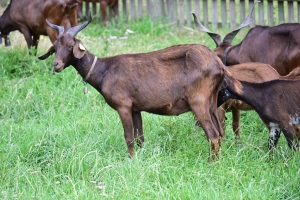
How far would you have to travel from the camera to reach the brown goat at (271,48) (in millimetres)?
8969

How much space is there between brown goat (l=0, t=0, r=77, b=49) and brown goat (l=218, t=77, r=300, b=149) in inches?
158

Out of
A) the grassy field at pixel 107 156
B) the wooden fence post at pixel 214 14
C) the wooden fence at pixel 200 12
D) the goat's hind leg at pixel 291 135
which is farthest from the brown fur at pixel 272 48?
the wooden fence post at pixel 214 14

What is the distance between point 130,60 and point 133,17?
21.5 ft

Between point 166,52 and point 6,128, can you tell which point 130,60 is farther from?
point 6,128

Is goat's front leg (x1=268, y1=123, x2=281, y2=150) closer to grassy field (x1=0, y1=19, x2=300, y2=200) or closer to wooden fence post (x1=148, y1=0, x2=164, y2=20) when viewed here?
grassy field (x1=0, y1=19, x2=300, y2=200)

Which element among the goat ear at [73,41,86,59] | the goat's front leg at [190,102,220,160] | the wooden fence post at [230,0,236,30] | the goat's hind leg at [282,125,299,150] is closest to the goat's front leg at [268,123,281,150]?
the goat's hind leg at [282,125,299,150]

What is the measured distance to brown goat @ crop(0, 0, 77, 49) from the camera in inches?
417

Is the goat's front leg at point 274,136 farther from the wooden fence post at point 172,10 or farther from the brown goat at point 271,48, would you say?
the wooden fence post at point 172,10

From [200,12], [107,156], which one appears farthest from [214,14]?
[107,156]

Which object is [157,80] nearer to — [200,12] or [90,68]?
[90,68]

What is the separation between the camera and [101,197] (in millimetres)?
6172

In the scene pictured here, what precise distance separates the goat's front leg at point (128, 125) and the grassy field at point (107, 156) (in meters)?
0.15

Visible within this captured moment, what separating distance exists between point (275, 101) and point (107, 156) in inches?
75.6

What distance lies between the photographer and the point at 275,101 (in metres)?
7.27
